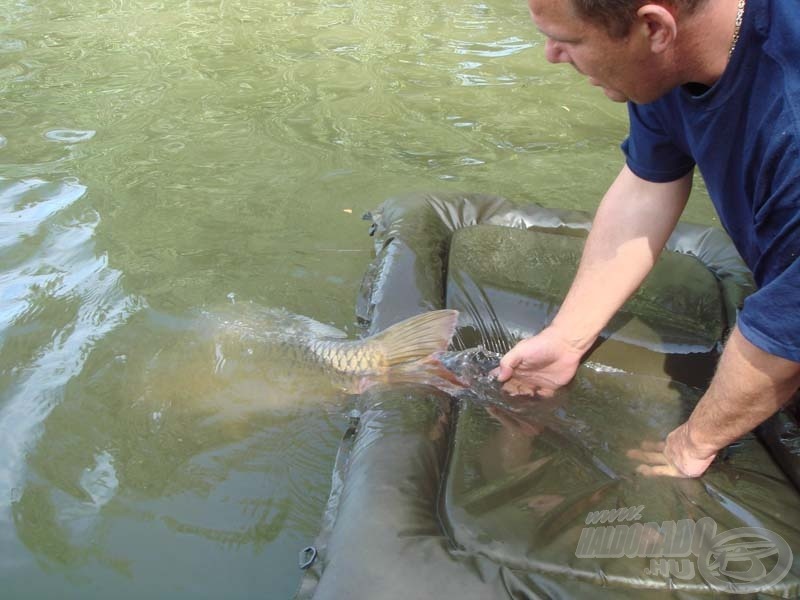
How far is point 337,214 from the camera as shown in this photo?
445cm

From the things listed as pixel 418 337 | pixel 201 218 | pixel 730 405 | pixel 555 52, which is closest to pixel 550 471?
pixel 730 405

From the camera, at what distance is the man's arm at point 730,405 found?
5.96 ft

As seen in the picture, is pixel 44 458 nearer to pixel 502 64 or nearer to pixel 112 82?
pixel 112 82

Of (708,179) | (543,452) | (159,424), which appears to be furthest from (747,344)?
(159,424)

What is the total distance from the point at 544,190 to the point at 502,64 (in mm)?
2867

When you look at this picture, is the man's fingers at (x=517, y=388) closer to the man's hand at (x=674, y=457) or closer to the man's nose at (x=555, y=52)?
the man's hand at (x=674, y=457)

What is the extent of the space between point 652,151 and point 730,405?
0.91m

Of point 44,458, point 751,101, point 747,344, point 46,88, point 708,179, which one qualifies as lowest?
point 46,88

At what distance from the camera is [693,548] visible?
1937mm

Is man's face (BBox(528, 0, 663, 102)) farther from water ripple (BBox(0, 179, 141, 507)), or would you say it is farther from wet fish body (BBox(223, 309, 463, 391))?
water ripple (BBox(0, 179, 141, 507))

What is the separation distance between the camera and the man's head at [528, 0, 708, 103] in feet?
5.57

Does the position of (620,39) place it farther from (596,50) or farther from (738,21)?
(738,21)

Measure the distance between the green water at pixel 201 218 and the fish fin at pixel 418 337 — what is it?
0.32 m

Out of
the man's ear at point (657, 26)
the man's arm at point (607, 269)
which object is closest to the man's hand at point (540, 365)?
the man's arm at point (607, 269)
